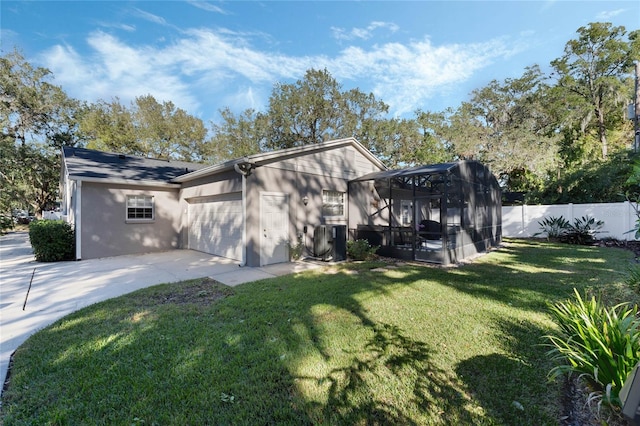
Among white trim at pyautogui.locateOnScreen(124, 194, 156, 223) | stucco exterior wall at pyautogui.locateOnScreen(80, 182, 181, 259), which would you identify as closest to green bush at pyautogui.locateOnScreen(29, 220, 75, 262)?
stucco exterior wall at pyautogui.locateOnScreen(80, 182, 181, 259)

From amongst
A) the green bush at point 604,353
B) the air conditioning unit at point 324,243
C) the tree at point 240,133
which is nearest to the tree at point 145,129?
the tree at point 240,133

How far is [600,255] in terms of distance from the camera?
884cm

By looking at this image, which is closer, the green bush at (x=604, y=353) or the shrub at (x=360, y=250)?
the green bush at (x=604, y=353)

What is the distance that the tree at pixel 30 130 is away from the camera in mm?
19359

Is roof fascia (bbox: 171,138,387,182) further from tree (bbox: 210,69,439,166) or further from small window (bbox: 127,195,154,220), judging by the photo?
tree (bbox: 210,69,439,166)

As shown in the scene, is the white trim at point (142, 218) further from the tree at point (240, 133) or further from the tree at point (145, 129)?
the tree at point (145, 129)

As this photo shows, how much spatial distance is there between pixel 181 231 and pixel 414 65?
12.2 m

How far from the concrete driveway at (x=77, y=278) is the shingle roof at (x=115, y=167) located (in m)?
3.01

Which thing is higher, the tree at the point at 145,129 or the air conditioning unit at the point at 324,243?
the tree at the point at 145,129

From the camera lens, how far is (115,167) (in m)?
11.1

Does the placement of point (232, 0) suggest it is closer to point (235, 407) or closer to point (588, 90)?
point (235, 407)

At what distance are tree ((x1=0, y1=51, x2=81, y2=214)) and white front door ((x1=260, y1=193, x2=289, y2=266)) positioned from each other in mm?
21317

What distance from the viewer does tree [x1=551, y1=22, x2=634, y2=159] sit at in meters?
18.9

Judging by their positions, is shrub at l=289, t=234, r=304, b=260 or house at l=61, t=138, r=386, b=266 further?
shrub at l=289, t=234, r=304, b=260
